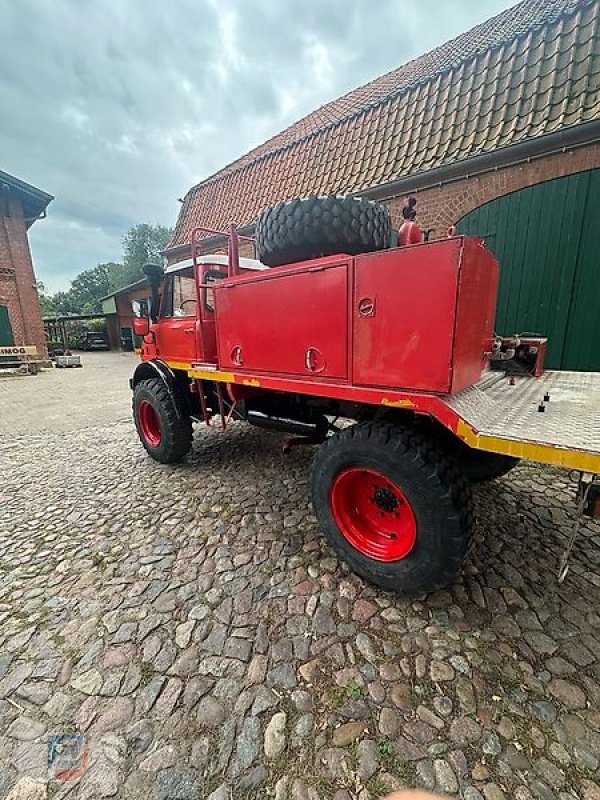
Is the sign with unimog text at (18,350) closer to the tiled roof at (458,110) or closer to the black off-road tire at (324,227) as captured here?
the tiled roof at (458,110)

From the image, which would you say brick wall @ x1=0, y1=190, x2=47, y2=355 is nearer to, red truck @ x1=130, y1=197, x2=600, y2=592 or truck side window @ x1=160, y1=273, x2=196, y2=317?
truck side window @ x1=160, y1=273, x2=196, y2=317

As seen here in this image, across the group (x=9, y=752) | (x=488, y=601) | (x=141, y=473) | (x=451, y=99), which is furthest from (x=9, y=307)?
(x=488, y=601)

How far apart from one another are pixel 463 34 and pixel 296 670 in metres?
15.6

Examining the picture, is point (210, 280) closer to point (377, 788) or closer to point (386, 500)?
point (386, 500)

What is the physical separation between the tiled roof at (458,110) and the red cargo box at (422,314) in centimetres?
558

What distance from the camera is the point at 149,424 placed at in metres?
4.75

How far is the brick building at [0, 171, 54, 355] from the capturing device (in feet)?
47.4

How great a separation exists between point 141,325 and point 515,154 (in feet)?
21.1

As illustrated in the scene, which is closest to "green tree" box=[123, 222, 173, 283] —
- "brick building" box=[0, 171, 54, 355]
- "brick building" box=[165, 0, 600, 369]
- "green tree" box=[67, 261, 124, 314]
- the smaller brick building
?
"green tree" box=[67, 261, 124, 314]

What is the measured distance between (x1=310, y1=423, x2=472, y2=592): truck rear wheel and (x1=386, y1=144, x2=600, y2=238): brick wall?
6.11 metres

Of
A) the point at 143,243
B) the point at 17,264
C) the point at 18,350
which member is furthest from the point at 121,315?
the point at 143,243

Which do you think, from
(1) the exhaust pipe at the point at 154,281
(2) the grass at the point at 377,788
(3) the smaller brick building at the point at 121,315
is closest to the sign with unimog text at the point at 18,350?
(1) the exhaust pipe at the point at 154,281

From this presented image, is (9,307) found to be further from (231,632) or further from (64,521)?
(231,632)

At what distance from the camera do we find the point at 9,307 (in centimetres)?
1473
